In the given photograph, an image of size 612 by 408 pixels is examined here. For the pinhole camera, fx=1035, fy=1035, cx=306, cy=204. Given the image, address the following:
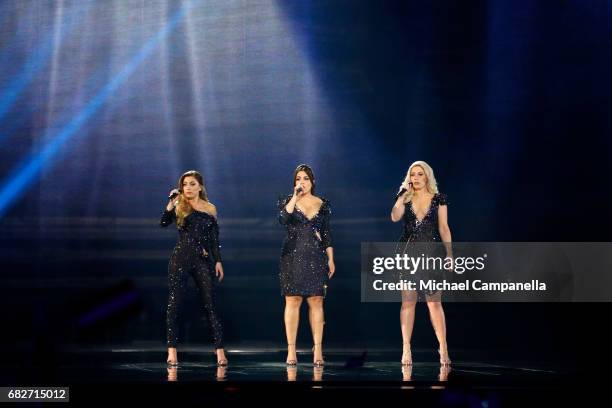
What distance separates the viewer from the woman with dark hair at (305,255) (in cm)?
812

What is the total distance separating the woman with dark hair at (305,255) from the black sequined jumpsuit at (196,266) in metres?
0.57

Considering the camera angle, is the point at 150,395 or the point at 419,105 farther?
the point at 419,105

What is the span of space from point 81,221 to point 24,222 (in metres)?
0.53

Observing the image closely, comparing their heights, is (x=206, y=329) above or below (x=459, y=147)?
below

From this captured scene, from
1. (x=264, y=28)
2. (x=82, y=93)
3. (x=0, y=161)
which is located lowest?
(x=0, y=161)

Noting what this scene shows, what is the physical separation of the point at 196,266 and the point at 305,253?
0.86 metres

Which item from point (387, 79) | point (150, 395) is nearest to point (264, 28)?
point (387, 79)

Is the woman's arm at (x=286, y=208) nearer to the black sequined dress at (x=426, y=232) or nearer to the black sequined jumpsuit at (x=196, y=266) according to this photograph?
the black sequined jumpsuit at (x=196, y=266)

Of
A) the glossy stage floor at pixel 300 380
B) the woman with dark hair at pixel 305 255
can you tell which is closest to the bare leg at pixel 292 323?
the woman with dark hair at pixel 305 255

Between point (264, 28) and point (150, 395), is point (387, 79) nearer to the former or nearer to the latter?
point (264, 28)

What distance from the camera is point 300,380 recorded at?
22.1ft

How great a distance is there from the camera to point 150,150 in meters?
9.53

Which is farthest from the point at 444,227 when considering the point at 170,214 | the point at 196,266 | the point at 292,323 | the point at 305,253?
the point at 170,214

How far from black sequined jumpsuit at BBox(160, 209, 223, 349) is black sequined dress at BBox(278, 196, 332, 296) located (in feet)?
1.87
